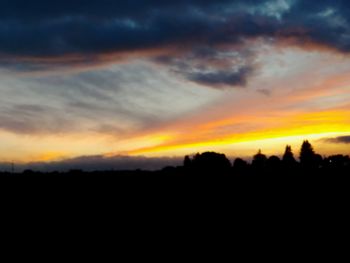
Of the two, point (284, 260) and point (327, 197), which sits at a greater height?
point (327, 197)

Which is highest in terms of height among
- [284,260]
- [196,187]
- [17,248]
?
[196,187]

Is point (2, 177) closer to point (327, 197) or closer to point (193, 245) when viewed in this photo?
point (193, 245)

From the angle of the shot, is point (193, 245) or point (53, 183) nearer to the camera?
point (193, 245)

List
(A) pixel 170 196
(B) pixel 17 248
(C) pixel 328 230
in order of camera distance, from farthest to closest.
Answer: (A) pixel 170 196 < (C) pixel 328 230 < (B) pixel 17 248

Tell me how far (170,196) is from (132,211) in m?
2.85

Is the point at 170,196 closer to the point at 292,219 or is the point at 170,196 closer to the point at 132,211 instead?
the point at 132,211

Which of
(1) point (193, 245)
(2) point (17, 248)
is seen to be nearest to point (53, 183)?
(2) point (17, 248)

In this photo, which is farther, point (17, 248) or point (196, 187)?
point (196, 187)

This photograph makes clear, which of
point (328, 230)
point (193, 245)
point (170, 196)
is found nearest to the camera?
point (193, 245)

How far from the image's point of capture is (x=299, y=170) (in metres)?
32.5

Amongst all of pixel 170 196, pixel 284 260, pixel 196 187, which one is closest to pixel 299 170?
pixel 196 187

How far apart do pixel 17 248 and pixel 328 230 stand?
14353 mm

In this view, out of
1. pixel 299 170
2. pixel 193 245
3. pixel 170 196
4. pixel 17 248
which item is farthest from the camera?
pixel 299 170

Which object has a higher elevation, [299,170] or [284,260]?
[299,170]
